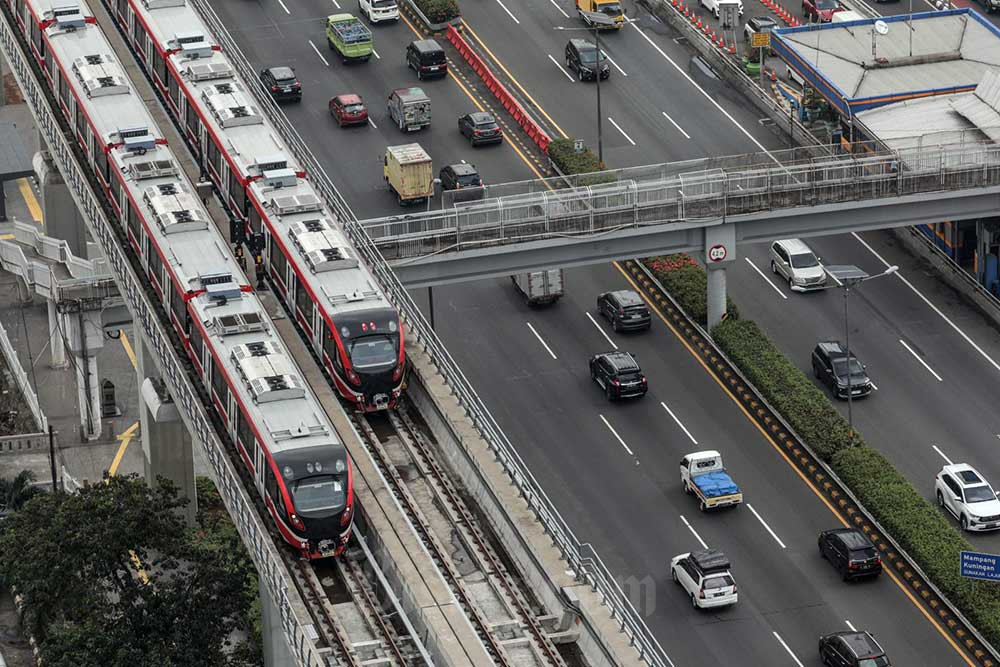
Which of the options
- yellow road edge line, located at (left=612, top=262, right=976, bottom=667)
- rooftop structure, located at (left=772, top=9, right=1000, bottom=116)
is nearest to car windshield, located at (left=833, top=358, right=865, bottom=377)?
yellow road edge line, located at (left=612, top=262, right=976, bottom=667)

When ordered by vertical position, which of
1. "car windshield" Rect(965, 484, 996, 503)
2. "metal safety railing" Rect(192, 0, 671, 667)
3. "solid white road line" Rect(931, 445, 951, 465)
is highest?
"metal safety railing" Rect(192, 0, 671, 667)

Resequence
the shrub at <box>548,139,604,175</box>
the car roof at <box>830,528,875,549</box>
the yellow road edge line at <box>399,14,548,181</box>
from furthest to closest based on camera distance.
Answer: the yellow road edge line at <box>399,14,548,181</box>, the shrub at <box>548,139,604,175</box>, the car roof at <box>830,528,875,549</box>

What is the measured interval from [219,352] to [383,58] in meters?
49.8

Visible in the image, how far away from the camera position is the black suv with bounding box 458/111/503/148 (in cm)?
12106

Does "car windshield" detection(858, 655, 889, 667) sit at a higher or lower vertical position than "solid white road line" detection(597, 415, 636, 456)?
higher

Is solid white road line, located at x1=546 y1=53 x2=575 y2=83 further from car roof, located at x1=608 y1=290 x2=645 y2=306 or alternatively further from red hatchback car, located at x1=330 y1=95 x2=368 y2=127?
car roof, located at x1=608 y1=290 x2=645 y2=306

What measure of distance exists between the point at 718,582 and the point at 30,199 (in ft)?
195

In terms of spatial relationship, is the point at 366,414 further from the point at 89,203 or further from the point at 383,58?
the point at 383,58

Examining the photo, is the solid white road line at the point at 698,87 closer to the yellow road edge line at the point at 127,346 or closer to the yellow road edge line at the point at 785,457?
the yellow road edge line at the point at 785,457

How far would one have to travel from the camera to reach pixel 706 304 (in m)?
108

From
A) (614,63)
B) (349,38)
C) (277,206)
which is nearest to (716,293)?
(277,206)

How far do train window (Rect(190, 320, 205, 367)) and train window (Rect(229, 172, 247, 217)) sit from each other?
9546mm

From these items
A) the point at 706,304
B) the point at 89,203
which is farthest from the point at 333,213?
the point at 706,304

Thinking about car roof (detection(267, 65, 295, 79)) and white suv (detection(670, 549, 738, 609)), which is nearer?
white suv (detection(670, 549, 738, 609))
